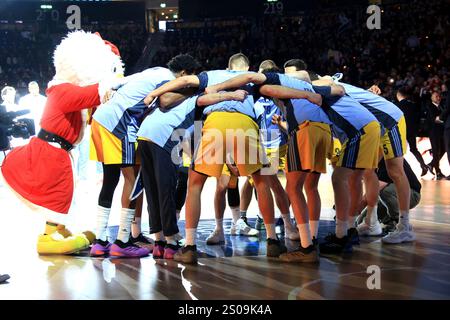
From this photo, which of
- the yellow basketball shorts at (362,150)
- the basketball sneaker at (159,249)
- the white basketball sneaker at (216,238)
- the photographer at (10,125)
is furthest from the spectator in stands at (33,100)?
the yellow basketball shorts at (362,150)

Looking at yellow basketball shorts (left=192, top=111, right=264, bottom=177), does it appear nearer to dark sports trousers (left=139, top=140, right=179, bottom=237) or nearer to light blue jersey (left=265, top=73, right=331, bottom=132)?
dark sports trousers (left=139, top=140, right=179, bottom=237)

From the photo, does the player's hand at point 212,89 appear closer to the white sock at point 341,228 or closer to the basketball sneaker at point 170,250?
the basketball sneaker at point 170,250

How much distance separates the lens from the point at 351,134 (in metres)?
4.68

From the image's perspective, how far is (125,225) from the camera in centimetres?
451

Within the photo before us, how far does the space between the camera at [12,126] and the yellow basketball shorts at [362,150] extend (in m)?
6.59

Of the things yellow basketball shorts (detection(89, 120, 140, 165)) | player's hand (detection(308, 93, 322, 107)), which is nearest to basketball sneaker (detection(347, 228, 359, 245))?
player's hand (detection(308, 93, 322, 107))

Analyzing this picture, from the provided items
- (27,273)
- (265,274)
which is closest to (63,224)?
(27,273)

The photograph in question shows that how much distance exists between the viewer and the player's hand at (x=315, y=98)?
13.6 feet

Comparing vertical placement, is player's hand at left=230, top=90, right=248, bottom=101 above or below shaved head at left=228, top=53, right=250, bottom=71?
below

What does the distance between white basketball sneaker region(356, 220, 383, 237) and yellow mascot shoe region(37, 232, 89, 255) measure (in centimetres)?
239

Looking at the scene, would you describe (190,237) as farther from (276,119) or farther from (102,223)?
(276,119)

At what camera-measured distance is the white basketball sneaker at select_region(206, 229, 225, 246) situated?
4.91 m

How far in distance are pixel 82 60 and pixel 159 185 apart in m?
1.08
